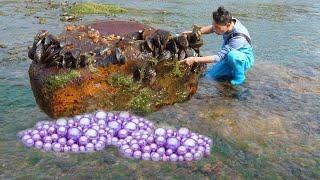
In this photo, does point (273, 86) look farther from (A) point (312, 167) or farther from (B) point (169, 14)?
(B) point (169, 14)

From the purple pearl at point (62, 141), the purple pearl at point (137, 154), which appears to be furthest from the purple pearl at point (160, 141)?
the purple pearl at point (62, 141)

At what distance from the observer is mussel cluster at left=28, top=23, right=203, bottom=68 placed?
7902mm

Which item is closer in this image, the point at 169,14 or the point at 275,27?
the point at 275,27

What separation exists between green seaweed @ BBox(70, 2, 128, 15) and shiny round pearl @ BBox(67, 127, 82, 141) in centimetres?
1145

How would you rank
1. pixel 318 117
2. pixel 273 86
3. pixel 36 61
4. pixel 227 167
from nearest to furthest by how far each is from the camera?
Answer: pixel 227 167 → pixel 36 61 → pixel 318 117 → pixel 273 86

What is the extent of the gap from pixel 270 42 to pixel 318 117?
6.34 meters

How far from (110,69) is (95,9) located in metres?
11.0

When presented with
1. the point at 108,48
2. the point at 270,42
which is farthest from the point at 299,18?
the point at 108,48

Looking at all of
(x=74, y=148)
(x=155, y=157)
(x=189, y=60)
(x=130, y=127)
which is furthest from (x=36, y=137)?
(x=189, y=60)

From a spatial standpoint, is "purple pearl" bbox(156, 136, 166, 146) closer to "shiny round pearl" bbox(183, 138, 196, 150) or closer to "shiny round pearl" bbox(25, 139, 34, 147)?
"shiny round pearl" bbox(183, 138, 196, 150)

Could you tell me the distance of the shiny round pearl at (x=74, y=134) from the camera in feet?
23.8

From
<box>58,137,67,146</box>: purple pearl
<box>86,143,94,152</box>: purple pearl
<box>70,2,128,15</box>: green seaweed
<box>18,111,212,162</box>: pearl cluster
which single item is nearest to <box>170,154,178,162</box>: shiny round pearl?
<box>18,111,212,162</box>: pearl cluster

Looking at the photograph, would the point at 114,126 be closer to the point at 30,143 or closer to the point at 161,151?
the point at 161,151

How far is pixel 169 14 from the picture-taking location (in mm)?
18797
